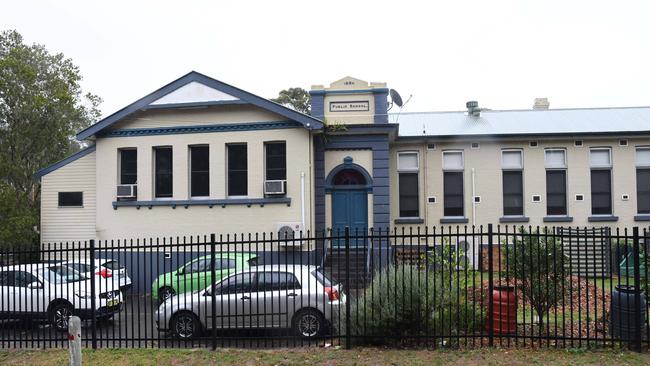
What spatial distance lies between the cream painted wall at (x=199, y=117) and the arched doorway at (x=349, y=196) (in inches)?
113

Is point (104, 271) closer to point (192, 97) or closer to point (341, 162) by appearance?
point (192, 97)

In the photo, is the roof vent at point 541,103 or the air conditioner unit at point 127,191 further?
the roof vent at point 541,103

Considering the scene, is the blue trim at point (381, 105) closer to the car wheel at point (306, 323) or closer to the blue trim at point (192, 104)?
the blue trim at point (192, 104)

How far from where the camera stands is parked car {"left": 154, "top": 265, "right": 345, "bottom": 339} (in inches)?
332

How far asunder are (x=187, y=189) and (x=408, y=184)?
28.3 feet

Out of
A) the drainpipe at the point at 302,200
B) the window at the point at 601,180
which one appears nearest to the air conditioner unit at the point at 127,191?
the drainpipe at the point at 302,200

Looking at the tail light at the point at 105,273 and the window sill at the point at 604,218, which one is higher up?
the window sill at the point at 604,218

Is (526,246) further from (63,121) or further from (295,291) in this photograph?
(63,121)

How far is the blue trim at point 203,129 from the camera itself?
651 inches

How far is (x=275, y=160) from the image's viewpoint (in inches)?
663

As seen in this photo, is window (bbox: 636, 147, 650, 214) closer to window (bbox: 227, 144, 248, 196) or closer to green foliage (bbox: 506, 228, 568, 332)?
green foliage (bbox: 506, 228, 568, 332)

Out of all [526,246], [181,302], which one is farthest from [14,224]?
[526,246]

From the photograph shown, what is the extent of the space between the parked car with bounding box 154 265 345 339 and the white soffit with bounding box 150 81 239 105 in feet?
29.7

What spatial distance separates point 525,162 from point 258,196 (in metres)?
10.6
